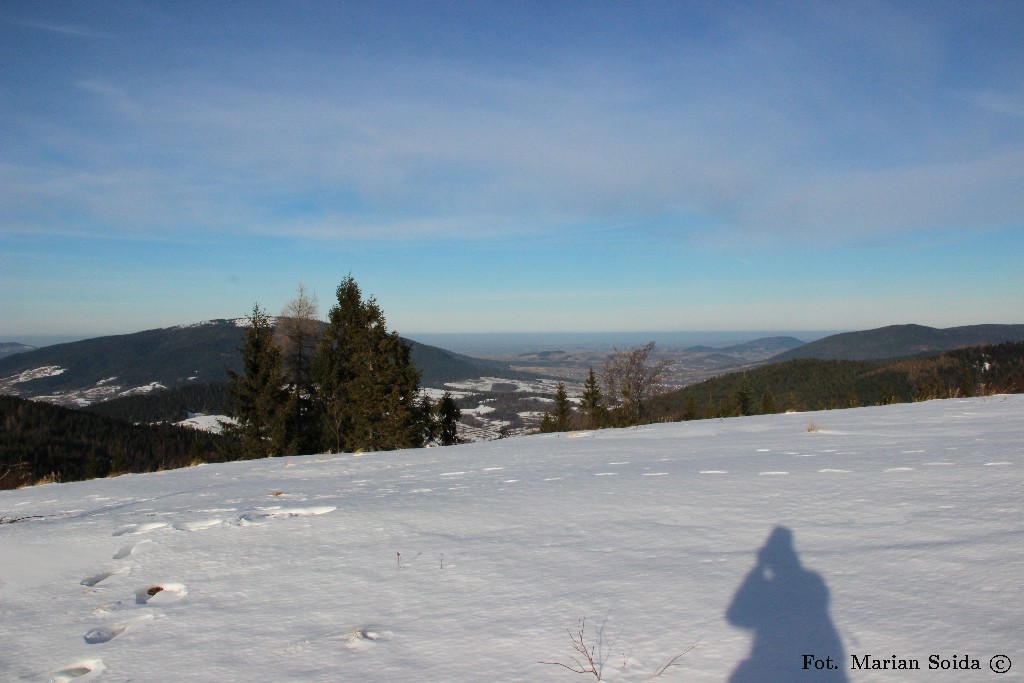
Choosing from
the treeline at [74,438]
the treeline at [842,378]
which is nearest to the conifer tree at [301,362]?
the treeline at [842,378]

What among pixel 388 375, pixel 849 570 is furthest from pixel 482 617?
pixel 388 375

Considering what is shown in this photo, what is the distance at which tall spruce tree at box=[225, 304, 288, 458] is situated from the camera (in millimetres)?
28062

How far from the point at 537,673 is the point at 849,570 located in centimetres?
191

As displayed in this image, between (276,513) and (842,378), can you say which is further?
(842,378)

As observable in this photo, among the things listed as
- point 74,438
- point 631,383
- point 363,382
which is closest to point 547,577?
point 363,382

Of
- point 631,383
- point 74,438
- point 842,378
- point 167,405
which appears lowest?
point 74,438

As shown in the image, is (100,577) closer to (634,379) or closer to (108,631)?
(108,631)

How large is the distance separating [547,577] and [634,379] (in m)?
36.1

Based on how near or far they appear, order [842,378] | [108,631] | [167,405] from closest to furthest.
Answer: [108,631]
[842,378]
[167,405]

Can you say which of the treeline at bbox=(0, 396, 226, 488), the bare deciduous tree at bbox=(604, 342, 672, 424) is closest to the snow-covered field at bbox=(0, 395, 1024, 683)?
the bare deciduous tree at bbox=(604, 342, 672, 424)

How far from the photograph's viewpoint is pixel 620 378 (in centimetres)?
3866

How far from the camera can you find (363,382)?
27266 mm

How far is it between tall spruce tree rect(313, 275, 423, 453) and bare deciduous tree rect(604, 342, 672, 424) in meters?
14.7

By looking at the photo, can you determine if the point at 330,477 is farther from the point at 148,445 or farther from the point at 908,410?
the point at 148,445
